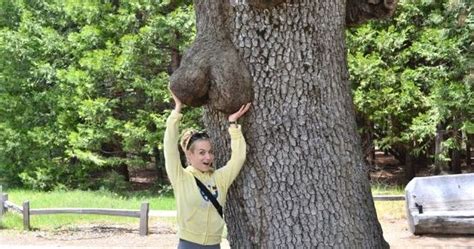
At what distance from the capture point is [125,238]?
38.5ft

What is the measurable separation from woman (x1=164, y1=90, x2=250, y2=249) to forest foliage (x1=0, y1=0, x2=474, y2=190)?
10589 millimetres

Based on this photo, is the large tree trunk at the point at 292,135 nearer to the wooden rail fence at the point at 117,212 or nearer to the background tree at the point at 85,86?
the wooden rail fence at the point at 117,212

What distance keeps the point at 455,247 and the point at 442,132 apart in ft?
27.2

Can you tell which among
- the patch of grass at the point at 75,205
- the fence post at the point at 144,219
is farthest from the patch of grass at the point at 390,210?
the patch of grass at the point at 75,205

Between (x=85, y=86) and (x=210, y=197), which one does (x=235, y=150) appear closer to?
(x=210, y=197)

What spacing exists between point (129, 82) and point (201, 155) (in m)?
14.5

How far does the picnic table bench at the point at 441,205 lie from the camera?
30.7 feet

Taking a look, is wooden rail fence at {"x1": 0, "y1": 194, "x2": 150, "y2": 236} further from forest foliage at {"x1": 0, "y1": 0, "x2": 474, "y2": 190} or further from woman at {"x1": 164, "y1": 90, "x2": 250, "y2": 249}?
woman at {"x1": 164, "y1": 90, "x2": 250, "y2": 249}

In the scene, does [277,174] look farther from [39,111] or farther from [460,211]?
[39,111]

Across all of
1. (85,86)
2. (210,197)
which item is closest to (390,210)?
(210,197)

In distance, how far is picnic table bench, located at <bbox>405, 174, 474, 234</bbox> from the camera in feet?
30.7

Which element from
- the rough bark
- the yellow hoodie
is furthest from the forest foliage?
the yellow hoodie

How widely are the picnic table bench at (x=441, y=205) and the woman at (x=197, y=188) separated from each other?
626 cm

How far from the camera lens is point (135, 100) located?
18891mm
